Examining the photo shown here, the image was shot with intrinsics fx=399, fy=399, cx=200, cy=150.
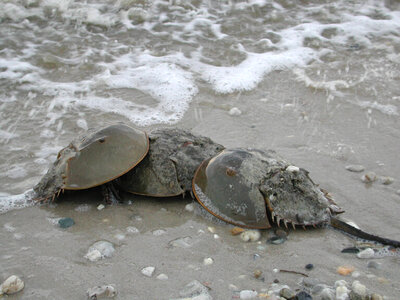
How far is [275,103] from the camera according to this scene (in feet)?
13.4

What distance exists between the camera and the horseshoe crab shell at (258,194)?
221 centimetres

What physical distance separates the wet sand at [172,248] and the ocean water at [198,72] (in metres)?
0.35

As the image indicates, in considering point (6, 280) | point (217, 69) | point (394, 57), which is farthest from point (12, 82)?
point (394, 57)

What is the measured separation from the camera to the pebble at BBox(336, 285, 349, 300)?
1.72m

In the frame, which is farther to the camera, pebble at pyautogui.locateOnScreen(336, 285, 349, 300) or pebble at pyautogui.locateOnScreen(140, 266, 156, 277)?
pebble at pyautogui.locateOnScreen(140, 266, 156, 277)

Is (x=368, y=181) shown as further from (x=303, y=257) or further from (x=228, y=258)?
(x=228, y=258)

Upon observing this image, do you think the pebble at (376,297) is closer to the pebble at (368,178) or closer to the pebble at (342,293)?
the pebble at (342,293)

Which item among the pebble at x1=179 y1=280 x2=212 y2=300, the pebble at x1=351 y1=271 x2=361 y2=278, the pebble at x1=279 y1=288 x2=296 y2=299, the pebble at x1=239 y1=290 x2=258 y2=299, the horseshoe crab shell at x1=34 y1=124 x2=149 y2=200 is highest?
the horseshoe crab shell at x1=34 y1=124 x2=149 y2=200

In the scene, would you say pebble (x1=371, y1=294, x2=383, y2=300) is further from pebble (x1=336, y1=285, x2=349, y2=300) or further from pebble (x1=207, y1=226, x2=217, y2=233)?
pebble (x1=207, y1=226, x2=217, y2=233)

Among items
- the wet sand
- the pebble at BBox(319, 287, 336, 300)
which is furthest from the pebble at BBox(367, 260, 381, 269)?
the pebble at BBox(319, 287, 336, 300)

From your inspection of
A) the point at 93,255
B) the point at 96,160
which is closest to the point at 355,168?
the point at 96,160

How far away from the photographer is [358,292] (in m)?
1.72

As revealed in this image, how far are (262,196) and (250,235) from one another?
226mm

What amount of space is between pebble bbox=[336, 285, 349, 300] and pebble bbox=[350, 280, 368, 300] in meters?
0.02
